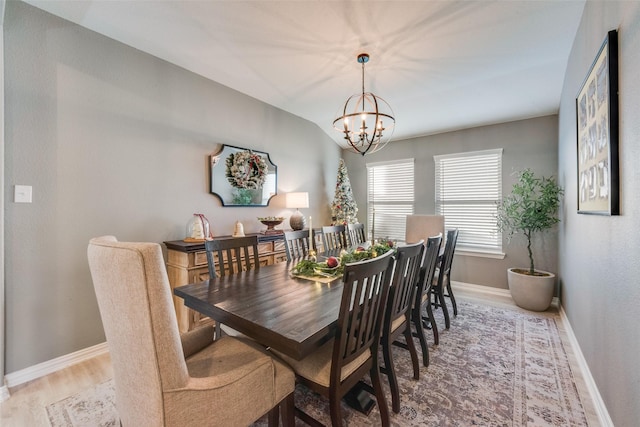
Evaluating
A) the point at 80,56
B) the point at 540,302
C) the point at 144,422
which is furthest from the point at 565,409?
the point at 80,56

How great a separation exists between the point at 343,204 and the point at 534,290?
2.89 meters

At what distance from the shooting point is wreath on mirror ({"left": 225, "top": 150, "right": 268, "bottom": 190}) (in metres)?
3.43

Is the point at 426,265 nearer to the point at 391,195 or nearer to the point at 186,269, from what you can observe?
the point at 186,269

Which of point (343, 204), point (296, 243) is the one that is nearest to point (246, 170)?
point (296, 243)

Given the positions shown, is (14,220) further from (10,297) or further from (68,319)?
(68,319)

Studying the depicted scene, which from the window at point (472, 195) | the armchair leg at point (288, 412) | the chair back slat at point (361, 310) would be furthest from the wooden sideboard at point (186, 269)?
the window at point (472, 195)

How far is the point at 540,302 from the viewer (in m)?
3.26

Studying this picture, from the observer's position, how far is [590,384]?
1898 millimetres

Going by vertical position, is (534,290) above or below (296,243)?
below

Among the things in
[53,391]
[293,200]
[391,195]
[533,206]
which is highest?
[391,195]

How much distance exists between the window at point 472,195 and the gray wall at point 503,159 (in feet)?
0.32

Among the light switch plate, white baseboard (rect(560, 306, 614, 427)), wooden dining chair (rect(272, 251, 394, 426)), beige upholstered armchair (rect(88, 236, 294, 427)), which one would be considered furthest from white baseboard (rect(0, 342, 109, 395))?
white baseboard (rect(560, 306, 614, 427))

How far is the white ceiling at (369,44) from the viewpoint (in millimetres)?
2121

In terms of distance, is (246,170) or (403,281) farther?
(246,170)
